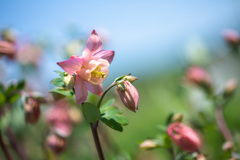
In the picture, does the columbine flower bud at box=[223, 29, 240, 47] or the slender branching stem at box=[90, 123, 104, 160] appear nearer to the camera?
the slender branching stem at box=[90, 123, 104, 160]

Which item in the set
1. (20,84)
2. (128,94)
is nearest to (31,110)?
(20,84)

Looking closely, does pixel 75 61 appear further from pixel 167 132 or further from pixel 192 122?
pixel 192 122

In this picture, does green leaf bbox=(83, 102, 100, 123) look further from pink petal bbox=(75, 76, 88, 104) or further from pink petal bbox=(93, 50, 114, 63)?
pink petal bbox=(93, 50, 114, 63)

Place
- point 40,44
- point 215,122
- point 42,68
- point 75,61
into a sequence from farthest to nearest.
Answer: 1. point 42,68
2. point 40,44
3. point 215,122
4. point 75,61

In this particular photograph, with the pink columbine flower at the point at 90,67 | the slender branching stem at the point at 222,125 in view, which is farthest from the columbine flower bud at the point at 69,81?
the slender branching stem at the point at 222,125

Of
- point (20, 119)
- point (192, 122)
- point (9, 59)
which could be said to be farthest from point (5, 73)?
point (192, 122)

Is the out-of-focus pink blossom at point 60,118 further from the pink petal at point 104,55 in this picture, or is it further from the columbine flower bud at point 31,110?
the pink petal at point 104,55

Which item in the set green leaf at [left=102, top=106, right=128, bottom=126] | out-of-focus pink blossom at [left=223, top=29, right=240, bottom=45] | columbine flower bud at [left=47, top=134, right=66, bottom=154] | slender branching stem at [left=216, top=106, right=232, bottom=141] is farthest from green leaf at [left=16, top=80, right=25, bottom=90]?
out-of-focus pink blossom at [left=223, top=29, right=240, bottom=45]
